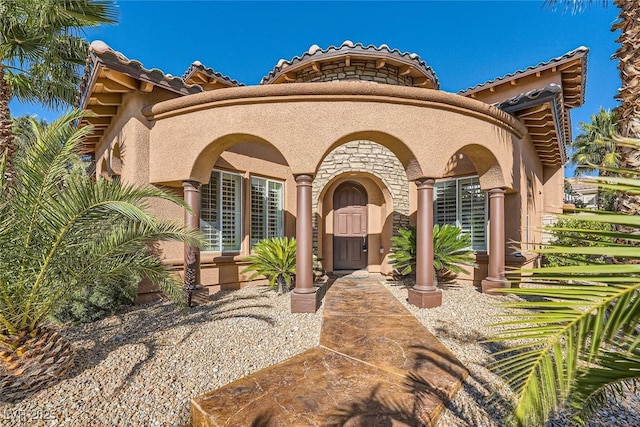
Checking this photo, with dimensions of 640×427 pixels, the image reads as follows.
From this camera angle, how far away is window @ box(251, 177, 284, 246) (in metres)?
8.91

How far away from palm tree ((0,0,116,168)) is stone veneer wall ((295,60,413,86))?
5.46m

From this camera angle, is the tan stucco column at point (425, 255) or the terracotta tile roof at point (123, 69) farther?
the tan stucco column at point (425, 255)

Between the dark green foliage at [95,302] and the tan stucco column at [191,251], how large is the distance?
3.26 ft

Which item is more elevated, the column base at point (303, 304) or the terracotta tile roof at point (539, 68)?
the terracotta tile roof at point (539, 68)

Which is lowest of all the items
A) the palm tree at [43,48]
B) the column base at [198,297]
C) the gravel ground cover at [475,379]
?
the gravel ground cover at [475,379]

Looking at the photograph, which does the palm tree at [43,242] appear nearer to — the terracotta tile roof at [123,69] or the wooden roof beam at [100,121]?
the terracotta tile roof at [123,69]

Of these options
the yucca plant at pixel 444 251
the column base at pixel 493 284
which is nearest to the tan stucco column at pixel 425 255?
the yucca plant at pixel 444 251

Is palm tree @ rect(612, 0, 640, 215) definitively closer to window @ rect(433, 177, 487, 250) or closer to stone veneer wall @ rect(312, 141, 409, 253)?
window @ rect(433, 177, 487, 250)

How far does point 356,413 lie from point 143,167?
21.0ft

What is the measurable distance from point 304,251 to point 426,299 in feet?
8.80

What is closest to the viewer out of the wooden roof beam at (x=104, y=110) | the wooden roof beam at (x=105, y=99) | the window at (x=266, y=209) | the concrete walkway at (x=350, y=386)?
the concrete walkway at (x=350, y=386)

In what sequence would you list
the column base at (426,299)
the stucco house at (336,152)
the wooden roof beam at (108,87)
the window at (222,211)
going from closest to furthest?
the stucco house at (336,152), the column base at (426,299), the wooden roof beam at (108,87), the window at (222,211)

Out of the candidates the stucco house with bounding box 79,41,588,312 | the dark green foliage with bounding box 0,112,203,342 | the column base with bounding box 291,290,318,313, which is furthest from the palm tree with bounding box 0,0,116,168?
the column base with bounding box 291,290,318,313

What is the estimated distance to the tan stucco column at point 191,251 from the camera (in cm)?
646
